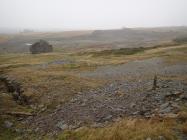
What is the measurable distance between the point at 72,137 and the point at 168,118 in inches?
267

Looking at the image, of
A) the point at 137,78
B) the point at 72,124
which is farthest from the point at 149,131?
the point at 137,78

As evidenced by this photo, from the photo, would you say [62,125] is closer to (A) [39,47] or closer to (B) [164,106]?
(B) [164,106]

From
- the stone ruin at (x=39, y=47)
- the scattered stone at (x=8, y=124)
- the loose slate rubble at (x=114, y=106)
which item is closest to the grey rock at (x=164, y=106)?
the loose slate rubble at (x=114, y=106)

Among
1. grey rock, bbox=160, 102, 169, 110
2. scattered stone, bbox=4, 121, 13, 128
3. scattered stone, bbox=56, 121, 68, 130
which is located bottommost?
scattered stone, bbox=4, 121, 13, 128

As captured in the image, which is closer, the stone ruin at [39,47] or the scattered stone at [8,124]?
the scattered stone at [8,124]

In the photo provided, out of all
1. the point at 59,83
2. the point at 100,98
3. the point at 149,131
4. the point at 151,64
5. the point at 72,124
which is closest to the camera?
the point at 149,131

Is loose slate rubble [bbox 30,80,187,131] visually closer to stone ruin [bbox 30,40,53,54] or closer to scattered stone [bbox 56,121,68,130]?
scattered stone [bbox 56,121,68,130]

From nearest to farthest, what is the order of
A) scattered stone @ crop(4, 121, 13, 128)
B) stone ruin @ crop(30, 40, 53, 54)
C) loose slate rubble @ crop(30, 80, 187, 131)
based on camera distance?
loose slate rubble @ crop(30, 80, 187, 131) → scattered stone @ crop(4, 121, 13, 128) → stone ruin @ crop(30, 40, 53, 54)

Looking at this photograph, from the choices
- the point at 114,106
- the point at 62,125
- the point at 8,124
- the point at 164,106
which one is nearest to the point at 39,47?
the point at 8,124

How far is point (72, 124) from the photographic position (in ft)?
70.9

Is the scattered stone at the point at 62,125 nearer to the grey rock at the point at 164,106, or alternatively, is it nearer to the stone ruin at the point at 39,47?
the grey rock at the point at 164,106

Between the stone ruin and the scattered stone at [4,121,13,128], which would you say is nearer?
the scattered stone at [4,121,13,128]

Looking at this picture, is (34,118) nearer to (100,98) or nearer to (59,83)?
(100,98)

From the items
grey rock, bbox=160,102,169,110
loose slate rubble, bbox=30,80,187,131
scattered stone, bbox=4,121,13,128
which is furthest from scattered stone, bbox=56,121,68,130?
grey rock, bbox=160,102,169,110
